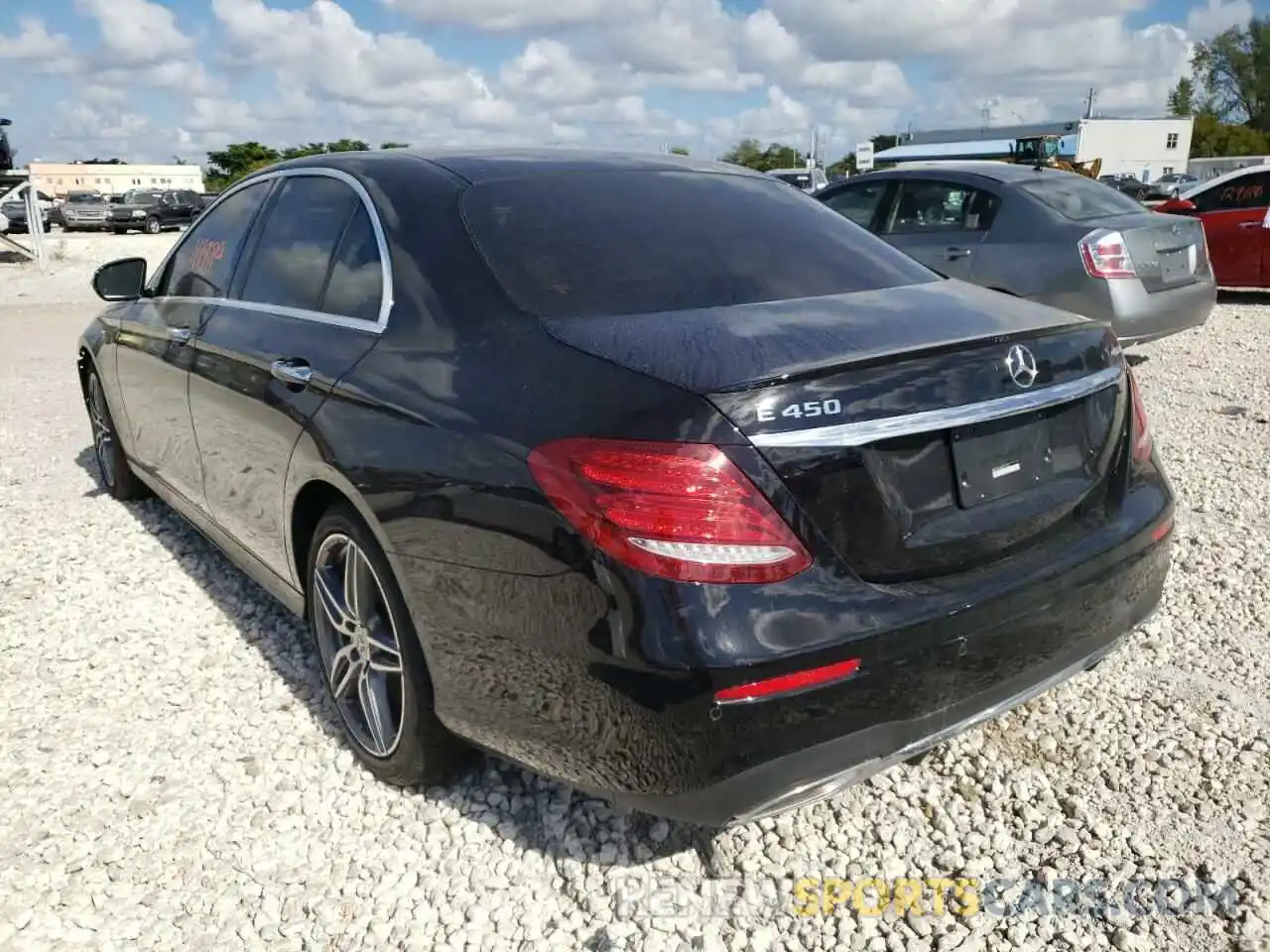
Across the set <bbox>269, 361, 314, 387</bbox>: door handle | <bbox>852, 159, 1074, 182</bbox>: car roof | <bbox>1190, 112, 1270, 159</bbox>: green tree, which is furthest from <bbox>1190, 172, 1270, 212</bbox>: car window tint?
<bbox>1190, 112, 1270, 159</bbox>: green tree

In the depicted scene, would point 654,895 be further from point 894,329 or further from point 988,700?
point 894,329

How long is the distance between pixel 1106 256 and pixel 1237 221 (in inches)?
215

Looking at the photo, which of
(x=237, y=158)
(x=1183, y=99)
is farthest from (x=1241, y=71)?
(x=237, y=158)

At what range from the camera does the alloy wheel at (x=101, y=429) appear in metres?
5.10

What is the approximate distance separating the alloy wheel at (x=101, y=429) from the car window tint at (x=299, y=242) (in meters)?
2.13

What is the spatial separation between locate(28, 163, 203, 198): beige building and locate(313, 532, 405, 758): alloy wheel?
7177cm

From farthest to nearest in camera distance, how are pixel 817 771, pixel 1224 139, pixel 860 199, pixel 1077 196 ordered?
pixel 1224 139, pixel 860 199, pixel 1077 196, pixel 817 771

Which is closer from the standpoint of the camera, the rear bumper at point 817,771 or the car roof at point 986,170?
the rear bumper at point 817,771

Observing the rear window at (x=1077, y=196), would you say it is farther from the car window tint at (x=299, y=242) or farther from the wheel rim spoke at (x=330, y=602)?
the wheel rim spoke at (x=330, y=602)

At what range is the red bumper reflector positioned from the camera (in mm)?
1804

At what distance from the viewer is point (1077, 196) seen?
7.30 m

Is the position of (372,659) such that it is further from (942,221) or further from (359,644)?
(942,221)

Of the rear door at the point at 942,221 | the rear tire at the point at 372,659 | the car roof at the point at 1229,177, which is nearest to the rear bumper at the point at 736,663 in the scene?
the rear tire at the point at 372,659

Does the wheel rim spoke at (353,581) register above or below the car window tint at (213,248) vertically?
below
